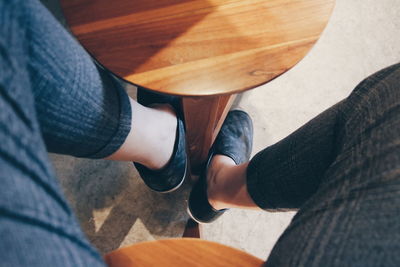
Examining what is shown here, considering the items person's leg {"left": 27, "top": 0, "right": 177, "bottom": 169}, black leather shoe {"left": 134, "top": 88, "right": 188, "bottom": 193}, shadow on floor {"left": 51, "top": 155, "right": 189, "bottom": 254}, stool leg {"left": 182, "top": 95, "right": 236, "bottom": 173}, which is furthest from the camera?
shadow on floor {"left": 51, "top": 155, "right": 189, "bottom": 254}

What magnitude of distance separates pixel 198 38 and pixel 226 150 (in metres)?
0.47

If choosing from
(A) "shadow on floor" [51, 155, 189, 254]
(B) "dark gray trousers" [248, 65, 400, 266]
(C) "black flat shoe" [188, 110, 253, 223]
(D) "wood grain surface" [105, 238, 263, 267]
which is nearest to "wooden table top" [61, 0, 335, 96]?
(B) "dark gray trousers" [248, 65, 400, 266]

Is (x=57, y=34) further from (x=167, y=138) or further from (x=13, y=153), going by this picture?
(x=167, y=138)

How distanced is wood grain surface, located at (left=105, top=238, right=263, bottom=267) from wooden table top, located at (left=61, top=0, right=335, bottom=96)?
9.2 inches

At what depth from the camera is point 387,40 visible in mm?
1196

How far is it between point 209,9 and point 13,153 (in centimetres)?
42

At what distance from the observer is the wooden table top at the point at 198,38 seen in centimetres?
46

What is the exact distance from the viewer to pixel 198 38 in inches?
19.0

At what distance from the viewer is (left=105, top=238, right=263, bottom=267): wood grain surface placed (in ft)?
1.30

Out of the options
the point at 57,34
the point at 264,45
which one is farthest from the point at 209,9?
the point at 57,34

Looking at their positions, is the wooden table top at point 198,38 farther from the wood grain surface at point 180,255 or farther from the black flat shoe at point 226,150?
the black flat shoe at point 226,150

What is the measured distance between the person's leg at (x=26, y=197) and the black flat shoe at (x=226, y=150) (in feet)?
1.94

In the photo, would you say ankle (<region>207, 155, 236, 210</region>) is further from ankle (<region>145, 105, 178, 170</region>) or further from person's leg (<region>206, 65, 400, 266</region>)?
person's leg (<region>206, 65, 400, 266</region>)

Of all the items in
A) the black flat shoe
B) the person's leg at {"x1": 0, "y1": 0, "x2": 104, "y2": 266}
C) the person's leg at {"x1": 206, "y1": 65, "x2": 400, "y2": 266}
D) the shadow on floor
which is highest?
the person's leg at {"x1": 0, "y1": 0, "x2": 104, "y2": 266}
